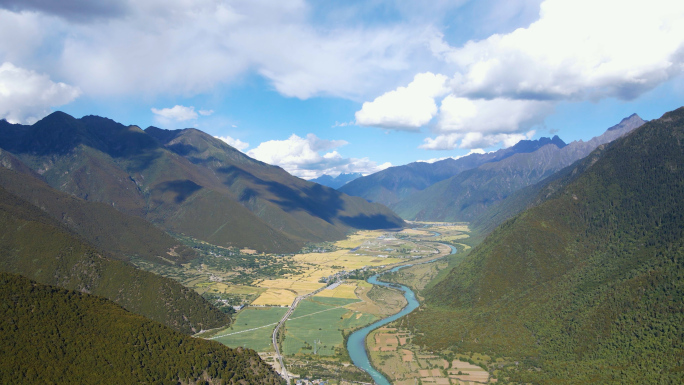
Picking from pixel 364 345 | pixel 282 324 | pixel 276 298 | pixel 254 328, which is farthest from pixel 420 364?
pixel 276 298

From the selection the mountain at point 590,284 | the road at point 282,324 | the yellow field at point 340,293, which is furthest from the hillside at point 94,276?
the mountain at point 590,284

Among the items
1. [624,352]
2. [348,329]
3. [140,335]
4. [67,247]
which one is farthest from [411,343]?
[67,247]

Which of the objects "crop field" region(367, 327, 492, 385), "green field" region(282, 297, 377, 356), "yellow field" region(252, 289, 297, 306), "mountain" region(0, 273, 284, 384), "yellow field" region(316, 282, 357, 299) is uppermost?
"mountain" region(0, 273, 284, 384)

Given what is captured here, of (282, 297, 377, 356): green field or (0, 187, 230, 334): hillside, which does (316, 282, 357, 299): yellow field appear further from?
(0, 187, 230, 334): hillside

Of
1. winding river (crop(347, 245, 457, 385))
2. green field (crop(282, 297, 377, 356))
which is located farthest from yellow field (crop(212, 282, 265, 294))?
winding river (crop(347, 245, 457, 385))

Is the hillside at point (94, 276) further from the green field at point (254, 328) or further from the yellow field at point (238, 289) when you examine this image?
the yellow field at point (238, 289)

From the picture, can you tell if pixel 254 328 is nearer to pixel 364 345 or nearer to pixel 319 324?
pixel 319 324
